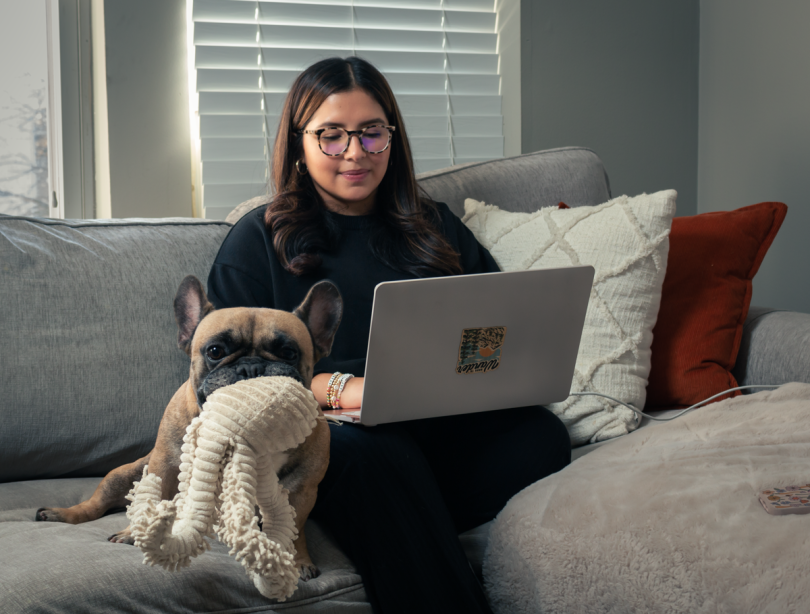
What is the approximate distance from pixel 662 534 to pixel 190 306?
76 cm

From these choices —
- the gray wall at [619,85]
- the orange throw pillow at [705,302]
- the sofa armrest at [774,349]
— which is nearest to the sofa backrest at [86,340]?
the orange throw pillow at [705,302]

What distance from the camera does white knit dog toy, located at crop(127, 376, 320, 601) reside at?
0.65 meters

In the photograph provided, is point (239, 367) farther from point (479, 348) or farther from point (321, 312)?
point (479, 348)

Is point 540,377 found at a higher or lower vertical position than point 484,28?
lower

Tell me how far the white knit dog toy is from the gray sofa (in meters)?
0.19

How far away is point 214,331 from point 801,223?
1993 millimetres

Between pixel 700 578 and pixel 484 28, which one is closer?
pixel 700 578

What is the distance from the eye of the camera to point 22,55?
189cm

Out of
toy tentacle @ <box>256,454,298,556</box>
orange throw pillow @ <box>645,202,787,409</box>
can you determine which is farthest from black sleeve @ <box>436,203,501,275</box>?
toy tentacle @ <box>256,454,298,556</box>

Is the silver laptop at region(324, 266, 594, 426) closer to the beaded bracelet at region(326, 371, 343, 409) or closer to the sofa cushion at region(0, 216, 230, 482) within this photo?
the beaded bracelet at region(326, 371, 343, 409)

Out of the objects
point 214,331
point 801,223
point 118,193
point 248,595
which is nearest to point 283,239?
point 214,331

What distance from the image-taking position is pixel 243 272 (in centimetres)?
129

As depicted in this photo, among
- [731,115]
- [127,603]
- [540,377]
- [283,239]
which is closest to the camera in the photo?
[127,603]

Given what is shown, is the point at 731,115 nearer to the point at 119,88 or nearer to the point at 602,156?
the point at 602,156
